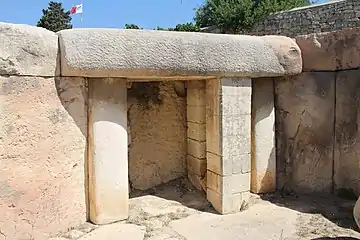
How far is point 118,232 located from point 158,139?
158 centimetres

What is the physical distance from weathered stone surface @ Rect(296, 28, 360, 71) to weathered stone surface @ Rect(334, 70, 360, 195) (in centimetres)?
14

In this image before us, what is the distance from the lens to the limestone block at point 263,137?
462 centimetres

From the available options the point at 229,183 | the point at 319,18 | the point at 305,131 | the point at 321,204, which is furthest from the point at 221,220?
the point at 319,18

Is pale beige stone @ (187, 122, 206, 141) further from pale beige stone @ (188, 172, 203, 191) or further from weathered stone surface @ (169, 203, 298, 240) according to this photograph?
weathered stone surface @ (169, 203, 298, 240)

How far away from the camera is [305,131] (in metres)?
4.75

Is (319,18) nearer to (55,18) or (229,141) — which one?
(229,141)

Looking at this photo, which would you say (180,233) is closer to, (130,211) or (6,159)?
(130,211)

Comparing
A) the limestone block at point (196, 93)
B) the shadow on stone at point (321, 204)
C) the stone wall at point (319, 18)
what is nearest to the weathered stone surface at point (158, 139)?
the limestone block at point (196, 93)

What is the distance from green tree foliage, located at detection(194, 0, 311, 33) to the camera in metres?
14.7

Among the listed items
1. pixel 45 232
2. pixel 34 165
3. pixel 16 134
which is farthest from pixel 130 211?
pixel 16 134

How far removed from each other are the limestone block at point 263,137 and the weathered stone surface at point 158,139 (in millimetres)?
984

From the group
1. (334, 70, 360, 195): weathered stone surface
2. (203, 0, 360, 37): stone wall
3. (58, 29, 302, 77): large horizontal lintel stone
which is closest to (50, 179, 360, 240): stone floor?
(334, 70, 360, 195): weathered stone surface

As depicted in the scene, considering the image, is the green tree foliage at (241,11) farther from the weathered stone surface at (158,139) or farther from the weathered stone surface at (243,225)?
the weathered stone surface at (243,225)

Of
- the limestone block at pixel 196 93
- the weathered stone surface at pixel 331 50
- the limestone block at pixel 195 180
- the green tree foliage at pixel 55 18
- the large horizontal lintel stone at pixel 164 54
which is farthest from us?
the green tree foliage at pixel 55 18
